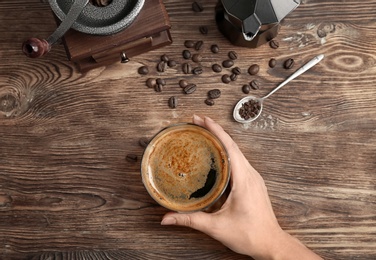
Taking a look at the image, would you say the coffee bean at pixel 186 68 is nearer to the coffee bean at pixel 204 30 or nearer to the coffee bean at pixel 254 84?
the coffee bean at pixel 204 30

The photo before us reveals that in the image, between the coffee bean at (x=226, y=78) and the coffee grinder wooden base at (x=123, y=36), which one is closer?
the coffee grinder wooden base at (x=123, y=36)

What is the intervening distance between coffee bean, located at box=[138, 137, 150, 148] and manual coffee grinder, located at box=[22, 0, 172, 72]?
31cm

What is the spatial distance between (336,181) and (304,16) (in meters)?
0.65

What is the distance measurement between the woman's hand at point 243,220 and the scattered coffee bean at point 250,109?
0.43ft

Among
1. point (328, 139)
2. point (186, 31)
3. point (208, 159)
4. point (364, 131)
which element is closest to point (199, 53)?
point (186, 31)

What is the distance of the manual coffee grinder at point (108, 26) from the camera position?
1.38 metres

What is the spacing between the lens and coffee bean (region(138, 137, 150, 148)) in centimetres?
166

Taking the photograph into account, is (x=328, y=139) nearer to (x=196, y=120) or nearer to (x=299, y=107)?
(x=299, y=107)

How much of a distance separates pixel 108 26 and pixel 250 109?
61cm

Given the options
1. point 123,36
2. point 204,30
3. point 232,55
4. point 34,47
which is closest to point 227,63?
point 232,55

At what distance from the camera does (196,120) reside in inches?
62.3

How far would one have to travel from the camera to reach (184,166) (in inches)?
60.4

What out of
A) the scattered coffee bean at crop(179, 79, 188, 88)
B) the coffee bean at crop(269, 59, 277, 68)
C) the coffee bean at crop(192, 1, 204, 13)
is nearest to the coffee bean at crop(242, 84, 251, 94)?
the coffee bean at crop(269, 59, 277, 68)

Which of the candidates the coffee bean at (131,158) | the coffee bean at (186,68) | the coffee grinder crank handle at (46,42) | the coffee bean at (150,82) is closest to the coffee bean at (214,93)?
the coffee bean at (186,68)
